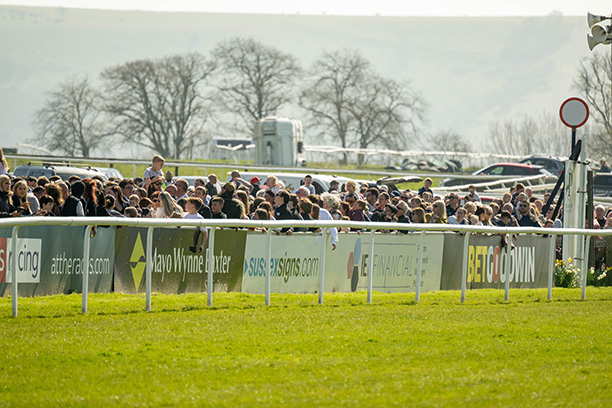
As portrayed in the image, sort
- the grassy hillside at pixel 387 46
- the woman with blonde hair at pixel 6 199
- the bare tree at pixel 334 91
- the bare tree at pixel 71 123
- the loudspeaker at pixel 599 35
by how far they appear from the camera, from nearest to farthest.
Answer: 1. the woman with blonde hair at pixel 6 199
2. the loudspeaker at pixel 599 35
3. the bare tree at pixel 71 123
4. the bare tree at pixel 334 91
5. the grassy hillside at pixel 387 46

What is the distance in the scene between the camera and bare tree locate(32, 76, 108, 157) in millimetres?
74375

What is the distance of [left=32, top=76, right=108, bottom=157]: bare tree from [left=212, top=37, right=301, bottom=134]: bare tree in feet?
35.0

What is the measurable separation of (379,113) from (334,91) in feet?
13.4

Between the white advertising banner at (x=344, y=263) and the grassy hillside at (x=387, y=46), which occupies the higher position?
the grassy hillside at (x=387, y=46)

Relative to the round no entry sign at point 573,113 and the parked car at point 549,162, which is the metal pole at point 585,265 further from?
the parked car at point 549,162

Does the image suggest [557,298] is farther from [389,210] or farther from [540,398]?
[540,398]

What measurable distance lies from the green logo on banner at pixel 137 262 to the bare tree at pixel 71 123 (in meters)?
63.0

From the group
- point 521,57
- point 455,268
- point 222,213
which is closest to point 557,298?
point 455,268

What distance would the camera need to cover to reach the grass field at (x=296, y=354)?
6.44m

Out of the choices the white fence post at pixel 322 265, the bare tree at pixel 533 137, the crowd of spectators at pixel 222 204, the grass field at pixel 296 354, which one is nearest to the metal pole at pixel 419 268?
the crowd of spectators at pixel 222 204

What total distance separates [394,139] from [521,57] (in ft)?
313

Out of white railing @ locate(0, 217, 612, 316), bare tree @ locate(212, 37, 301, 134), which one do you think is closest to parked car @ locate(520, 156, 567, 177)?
white railing @ locate(0, 217, 612, 316)

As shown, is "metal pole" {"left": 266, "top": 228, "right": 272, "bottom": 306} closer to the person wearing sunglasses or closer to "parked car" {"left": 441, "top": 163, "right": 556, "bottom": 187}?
the person wearing sunglasses

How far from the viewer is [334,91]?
253 feet
